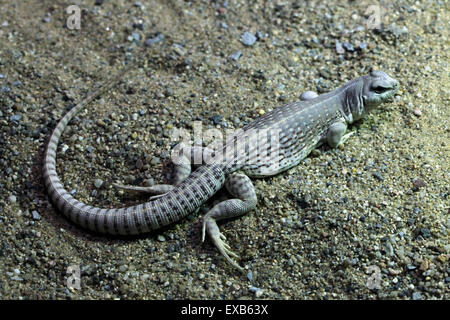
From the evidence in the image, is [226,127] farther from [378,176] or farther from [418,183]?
[418,183]

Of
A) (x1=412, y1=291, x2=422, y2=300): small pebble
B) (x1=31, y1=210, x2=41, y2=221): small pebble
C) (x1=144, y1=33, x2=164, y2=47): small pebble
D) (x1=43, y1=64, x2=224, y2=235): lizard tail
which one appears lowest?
(x1=31, y1=210, x2=41, y2=221): small pebble

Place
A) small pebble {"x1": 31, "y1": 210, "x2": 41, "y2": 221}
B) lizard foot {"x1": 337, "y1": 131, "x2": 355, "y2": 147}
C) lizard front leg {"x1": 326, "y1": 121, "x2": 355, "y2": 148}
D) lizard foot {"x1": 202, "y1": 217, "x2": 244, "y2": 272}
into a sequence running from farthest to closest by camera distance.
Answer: lizard foot {"x1": 337, "y1": 131, "x2": 355, "y2": 147}, lizard front leg {"x1": 326, "y1": 121, "x2": 355, "y2": 148}, small pebble {"x1": 31, "y1": 210, "x2": 41, "y2": 221}, lizard foot {"x1": 202, "y1": 217, "x2": 244, "y2": 272}

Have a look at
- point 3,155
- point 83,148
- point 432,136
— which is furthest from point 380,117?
point 3,155

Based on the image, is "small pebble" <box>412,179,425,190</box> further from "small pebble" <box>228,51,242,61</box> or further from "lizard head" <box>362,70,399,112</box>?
"small pebble" <box>228,51,242,61</box>

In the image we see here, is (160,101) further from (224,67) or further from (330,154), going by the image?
(330,154)

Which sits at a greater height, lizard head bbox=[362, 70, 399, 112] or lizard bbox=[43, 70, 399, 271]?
lizard head bbox=[362, 70, 399, 112]

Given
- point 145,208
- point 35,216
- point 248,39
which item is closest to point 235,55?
point 248,39

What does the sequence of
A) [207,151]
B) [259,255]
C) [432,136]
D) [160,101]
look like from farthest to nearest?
[160,101], [432,136], [207,151], [259,255]

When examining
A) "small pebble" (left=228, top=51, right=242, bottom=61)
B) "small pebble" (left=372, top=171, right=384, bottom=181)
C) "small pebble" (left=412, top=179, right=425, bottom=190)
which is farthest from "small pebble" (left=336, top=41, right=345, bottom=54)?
"small pebble" (left=412, top=179, right=425, bottom=190)
